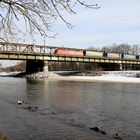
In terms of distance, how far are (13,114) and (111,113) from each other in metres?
6.66

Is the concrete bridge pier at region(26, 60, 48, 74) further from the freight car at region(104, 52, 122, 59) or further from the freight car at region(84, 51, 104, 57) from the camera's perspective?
the freight car at region(104, 52, 122, 59)

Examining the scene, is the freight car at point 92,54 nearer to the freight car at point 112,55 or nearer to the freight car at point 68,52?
the freight car at point 112,55

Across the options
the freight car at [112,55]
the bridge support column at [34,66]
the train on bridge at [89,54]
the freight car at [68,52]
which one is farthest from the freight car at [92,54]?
the bridge support column at [34,66]

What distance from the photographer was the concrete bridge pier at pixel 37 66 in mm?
111500

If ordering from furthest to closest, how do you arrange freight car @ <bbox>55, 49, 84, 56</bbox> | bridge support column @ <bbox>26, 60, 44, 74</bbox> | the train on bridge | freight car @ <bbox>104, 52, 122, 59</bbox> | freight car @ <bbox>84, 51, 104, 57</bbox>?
1. freight car @ <bbox>104, 52, 122, 59</bbox>
2. freight car @ <bbox>84, 51, 104, 57</bbox>
3. bridge support column @ <bbox>26, 60, 44, 74</bbox>
4. the train on bridge
5. freight car @ <bbox>55, 49, 84, 56</bbox>

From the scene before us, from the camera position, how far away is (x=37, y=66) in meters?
119

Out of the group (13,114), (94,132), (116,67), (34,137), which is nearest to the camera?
(34,137)

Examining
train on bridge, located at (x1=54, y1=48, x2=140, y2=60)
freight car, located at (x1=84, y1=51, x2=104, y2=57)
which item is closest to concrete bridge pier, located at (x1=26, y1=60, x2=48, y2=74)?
train on bridge, located at (x1=54, y1=48, x2=140, y2=60)

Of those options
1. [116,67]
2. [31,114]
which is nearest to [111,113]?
[31,114]

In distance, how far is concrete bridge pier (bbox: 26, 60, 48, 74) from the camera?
111500mm

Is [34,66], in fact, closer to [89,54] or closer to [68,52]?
[68,52]

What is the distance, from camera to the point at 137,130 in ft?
57.9

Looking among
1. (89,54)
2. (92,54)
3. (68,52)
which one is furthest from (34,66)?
(92,54)

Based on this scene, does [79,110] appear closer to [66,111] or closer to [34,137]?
[66,111]
